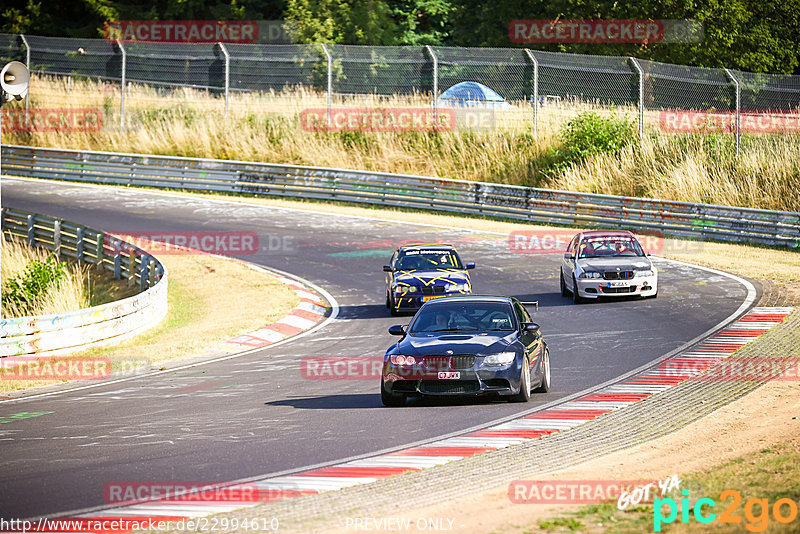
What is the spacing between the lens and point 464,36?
62.8 m

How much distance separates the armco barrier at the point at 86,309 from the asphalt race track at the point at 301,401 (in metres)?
2.45

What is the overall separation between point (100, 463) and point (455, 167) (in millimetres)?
30039

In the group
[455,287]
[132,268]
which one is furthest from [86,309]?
[132,268]

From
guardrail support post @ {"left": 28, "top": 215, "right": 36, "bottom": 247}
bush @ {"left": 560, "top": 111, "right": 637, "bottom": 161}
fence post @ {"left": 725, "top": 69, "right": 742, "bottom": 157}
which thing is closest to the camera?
guardrail support post @ {"left": 28, "top": 215, "right": 36, "bottom": 247}

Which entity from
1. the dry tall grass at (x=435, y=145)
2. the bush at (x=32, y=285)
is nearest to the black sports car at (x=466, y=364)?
the bush at (x=32, y=285)

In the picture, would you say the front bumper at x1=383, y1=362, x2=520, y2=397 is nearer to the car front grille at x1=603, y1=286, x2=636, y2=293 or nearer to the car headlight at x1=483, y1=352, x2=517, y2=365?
the car headlight at x1=483, y1=352, x2=517, y2=365

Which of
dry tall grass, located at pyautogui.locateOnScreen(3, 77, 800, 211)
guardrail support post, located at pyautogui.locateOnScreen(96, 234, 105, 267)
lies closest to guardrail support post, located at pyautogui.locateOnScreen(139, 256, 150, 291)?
guardrail support post, located at pyautogui.locateOnScreen(96, 234, 105, 267)

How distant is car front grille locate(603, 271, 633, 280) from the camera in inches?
845

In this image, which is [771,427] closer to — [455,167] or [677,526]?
[677,526]

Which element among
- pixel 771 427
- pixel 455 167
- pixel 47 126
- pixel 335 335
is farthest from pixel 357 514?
pixel 47 126

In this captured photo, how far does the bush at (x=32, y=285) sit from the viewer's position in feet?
76.6

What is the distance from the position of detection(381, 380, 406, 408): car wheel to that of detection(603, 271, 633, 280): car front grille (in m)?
9.73

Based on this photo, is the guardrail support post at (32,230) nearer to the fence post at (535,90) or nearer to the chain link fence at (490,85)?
the chain link fence at (490,85)

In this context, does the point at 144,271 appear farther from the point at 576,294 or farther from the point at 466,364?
the point at 466,364
